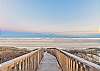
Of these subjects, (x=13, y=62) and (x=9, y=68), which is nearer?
(x=9, y=68)

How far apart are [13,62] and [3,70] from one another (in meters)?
0.65

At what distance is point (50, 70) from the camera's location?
1038cm

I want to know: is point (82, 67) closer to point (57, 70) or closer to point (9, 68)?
point (9, 68)

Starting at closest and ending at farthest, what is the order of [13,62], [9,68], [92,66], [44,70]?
[92,66] < [9,68] < [13,62] < [44,70]

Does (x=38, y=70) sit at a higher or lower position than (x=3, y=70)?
lower

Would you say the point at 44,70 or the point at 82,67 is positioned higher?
the point at 82,67

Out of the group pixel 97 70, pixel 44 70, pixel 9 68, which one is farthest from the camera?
pixel 44 70

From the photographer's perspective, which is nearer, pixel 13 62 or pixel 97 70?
pixel 97 70

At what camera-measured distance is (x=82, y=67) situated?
453 cm

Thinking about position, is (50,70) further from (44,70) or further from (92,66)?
(92,66)

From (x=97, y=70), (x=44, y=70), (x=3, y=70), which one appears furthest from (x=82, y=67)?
(x=44, y=70)

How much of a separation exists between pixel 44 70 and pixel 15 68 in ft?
18.7

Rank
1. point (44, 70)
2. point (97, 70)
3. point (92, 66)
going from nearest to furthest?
point (97, 70)
point (92, 66)
point (44, 70)

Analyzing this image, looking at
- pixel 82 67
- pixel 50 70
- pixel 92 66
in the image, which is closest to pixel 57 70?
pixel 50 70
